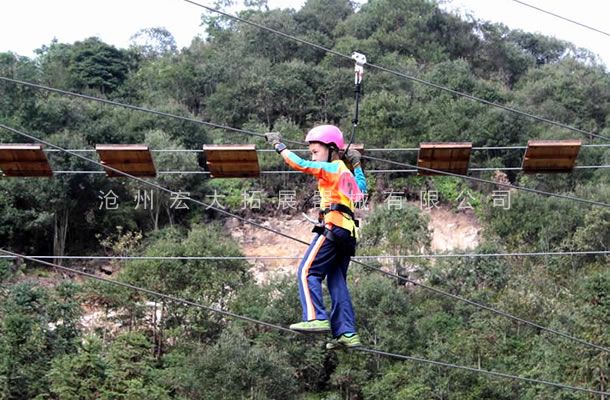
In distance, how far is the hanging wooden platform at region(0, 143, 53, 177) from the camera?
8745mm

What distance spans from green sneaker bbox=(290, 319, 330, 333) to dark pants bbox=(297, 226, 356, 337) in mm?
49

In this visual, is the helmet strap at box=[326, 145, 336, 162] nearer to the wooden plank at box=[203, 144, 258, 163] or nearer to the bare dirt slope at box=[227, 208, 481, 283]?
the wooden plank at box=[203, 144, 258, 163]

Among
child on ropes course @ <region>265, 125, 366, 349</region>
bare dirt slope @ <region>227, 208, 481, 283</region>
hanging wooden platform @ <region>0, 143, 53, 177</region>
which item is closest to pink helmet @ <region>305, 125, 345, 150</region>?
child on ropes course @ <region>265, 125, 366, 349</region>

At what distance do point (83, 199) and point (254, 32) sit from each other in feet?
47.8

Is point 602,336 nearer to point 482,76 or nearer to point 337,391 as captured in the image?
point 337,391

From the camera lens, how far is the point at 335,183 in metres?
6.26

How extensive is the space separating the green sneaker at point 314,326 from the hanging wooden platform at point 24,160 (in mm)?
3508

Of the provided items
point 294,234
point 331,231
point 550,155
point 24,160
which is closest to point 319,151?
point 331,231

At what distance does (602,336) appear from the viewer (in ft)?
66.7

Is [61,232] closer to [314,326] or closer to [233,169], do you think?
[233,169]

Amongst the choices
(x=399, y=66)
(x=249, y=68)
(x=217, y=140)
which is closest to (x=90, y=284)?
(x=217, y=140)

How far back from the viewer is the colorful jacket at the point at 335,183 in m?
6.17

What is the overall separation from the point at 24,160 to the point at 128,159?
2.85 ft

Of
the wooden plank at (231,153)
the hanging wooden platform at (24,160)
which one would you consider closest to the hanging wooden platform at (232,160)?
the wooden plank at (231,153)
